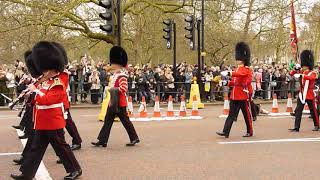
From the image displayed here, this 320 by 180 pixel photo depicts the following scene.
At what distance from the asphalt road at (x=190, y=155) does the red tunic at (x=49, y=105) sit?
0.85 m

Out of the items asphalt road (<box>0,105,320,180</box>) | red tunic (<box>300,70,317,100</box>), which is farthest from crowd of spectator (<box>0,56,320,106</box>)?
asphalt road (<box>0,105,320,180</box>)

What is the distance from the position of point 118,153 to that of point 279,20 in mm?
27490

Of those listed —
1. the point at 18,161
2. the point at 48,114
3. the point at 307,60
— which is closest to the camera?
the point at 48,114

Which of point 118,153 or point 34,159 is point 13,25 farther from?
point 34,159

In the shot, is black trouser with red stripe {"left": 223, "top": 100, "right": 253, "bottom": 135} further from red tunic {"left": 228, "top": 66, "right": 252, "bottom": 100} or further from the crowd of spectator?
the crowd of spectator

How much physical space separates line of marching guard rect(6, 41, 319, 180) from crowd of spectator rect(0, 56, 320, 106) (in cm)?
555

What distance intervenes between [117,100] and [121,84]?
30 centimetres

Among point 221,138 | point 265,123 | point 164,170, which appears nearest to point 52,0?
point 265,123

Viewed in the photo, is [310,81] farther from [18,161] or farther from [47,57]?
[47,57]

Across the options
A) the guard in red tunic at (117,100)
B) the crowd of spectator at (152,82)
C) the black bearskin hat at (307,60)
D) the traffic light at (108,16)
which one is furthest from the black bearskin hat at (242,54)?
the crowd of spectator at (152,82)

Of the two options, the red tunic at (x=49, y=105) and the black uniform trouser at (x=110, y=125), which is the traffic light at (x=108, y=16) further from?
the red tunic at (x=49, y=105)

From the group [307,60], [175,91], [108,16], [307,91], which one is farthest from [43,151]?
[175,91]

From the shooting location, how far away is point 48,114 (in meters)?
7.05

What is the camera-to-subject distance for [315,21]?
117 feet
